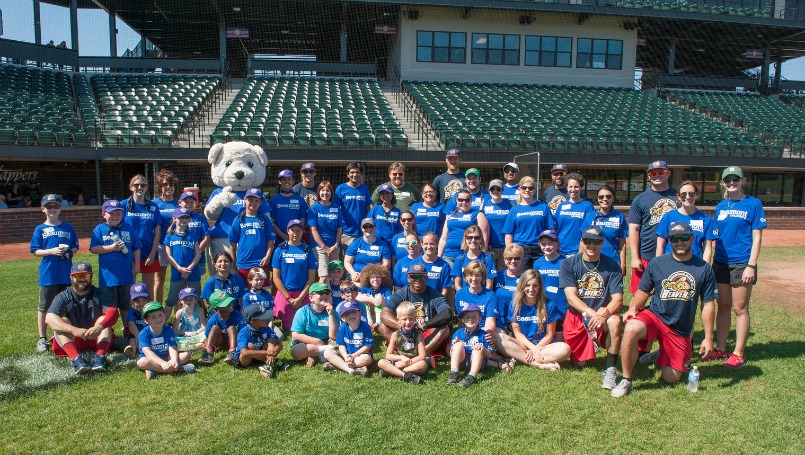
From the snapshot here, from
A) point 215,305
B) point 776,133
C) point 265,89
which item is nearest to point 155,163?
point 265,89

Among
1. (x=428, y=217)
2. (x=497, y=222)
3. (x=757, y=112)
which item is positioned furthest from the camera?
(x=757, y=112)

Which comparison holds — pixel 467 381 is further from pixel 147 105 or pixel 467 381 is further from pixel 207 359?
pixel 147 105

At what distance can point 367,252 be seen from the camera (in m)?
6.70

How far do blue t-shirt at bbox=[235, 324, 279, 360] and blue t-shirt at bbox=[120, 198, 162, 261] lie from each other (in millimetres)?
2205

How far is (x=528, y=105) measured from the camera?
23.4 m

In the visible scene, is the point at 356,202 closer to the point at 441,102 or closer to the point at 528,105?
the point at 441,102

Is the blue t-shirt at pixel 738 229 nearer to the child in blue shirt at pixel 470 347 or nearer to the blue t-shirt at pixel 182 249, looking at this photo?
the child in blue shirt at pixel 470 347

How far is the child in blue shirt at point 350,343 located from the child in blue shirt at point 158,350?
137 centimetres

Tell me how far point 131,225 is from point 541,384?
4.95 m

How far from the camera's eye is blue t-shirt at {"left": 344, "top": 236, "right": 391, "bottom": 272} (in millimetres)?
6680

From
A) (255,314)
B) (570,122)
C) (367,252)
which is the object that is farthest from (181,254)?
(570,122)

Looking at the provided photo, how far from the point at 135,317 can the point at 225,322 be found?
3.33ft

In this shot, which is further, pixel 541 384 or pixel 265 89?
pixel 265 89

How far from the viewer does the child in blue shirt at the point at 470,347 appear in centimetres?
Answer: 495
